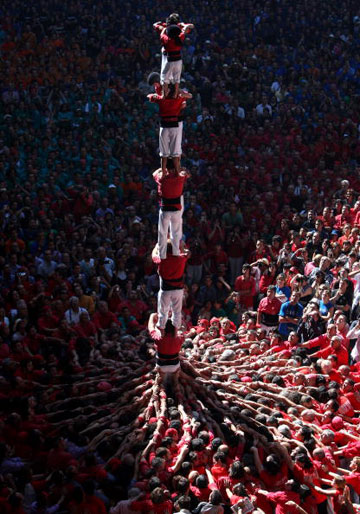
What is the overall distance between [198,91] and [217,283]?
9.33 metres

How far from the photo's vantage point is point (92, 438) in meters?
11.4

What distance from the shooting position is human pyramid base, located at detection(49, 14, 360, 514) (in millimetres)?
9977

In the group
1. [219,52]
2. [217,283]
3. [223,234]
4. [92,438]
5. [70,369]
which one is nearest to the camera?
[92,438]

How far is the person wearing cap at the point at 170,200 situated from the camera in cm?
1159

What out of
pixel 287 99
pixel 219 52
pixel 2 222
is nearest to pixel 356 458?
pixel 2 222

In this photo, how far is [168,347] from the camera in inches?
488

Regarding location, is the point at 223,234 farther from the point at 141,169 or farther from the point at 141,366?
the point at 141,366

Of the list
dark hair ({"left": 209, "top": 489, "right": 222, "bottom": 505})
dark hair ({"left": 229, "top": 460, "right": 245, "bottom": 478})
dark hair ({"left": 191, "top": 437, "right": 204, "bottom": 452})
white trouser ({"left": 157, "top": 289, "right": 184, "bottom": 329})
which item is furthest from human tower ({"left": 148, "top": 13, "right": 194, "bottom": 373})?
dark hair ({"left": 209, "top": 489, "right": 222, "bottom": 505})

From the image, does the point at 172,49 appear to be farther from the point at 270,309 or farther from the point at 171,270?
the point at 270,309

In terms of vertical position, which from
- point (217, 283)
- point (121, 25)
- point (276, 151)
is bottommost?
point (217, 283)

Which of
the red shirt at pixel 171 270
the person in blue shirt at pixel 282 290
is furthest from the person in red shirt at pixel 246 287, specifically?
the red shirt at pixel 171 270

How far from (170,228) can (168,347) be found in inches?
73.8

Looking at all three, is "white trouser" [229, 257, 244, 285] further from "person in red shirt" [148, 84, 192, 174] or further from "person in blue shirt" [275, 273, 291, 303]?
"person in red shirt" [148, 84, 192, 174]

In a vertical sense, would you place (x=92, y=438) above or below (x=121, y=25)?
below
